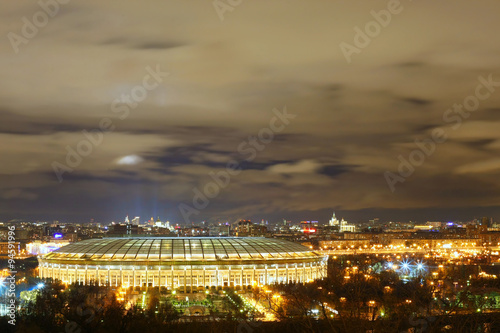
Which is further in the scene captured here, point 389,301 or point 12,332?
point 389,301

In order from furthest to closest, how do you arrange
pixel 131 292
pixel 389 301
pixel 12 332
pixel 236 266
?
pixel 236 266
pixel 131 292
pixel 389 301
pixel 12 332

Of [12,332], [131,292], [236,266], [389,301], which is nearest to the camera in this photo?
[12,332]

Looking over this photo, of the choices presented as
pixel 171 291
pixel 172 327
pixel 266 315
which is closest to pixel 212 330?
pixel 172 327

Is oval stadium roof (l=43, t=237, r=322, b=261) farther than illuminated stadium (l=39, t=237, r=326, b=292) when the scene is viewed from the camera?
Yes

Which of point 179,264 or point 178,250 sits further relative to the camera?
point 178,250

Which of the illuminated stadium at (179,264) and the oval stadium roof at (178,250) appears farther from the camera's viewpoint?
the oval stadium roof at (178,250)

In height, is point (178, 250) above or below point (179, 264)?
above

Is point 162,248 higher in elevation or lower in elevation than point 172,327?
higher

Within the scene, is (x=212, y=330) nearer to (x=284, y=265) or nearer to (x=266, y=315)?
(x=266, y=315)
